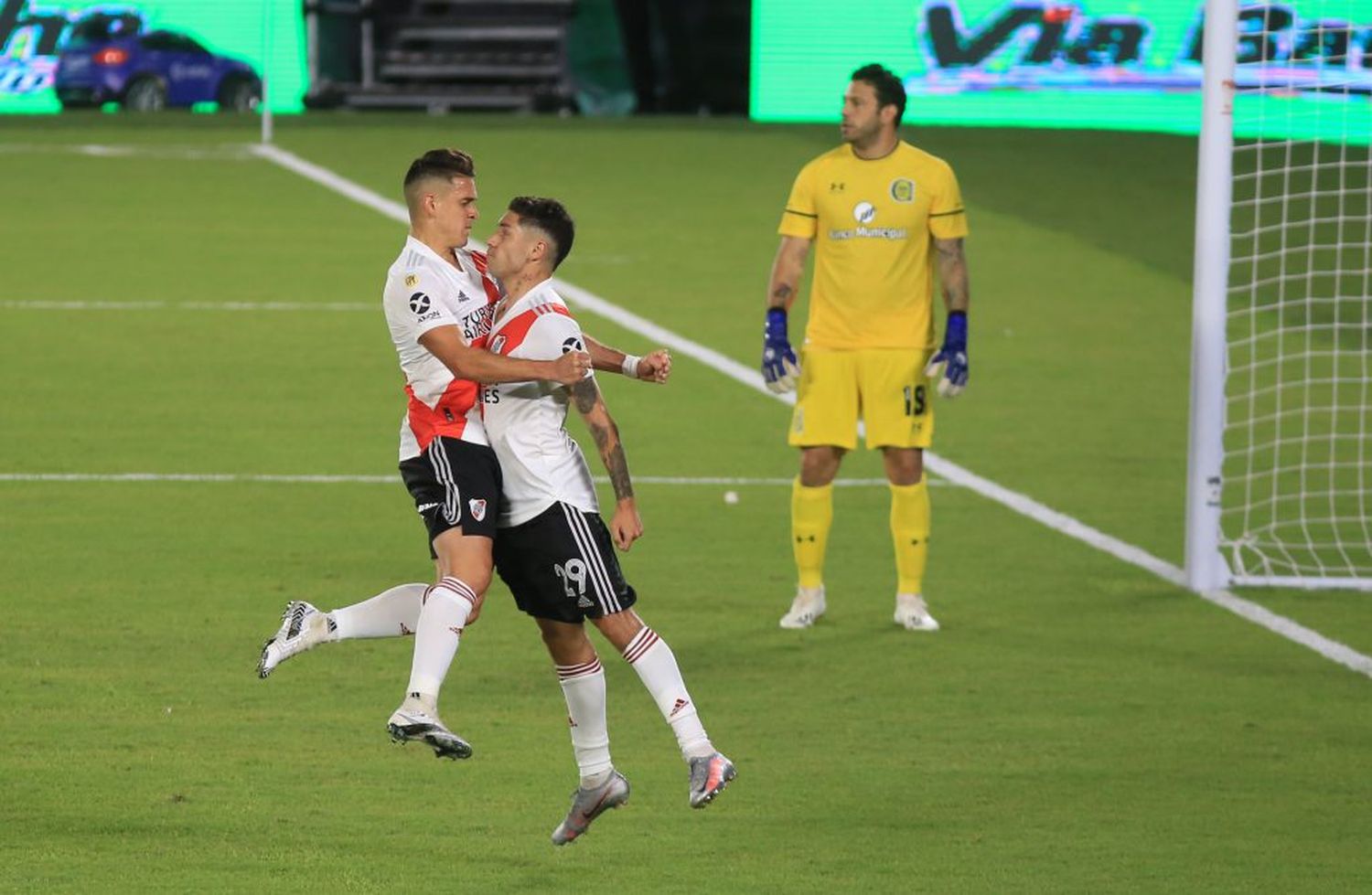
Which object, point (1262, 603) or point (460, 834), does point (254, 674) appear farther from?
point (1262, 603)

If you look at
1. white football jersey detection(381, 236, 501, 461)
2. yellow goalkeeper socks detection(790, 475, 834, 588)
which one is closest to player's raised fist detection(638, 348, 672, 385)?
white football jersey detection(381, 236, 501, 461)

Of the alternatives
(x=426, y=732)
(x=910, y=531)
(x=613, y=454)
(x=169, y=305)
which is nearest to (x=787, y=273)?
(x=910, y=531)

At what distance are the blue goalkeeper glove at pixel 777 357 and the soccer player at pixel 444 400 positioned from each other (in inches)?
123

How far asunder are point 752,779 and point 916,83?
34.0 metres

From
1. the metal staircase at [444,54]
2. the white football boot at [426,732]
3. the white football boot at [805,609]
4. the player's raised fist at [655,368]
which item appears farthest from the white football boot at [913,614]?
the metal staircase at [444,54]

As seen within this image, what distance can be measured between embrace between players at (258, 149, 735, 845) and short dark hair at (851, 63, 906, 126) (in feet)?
11.0

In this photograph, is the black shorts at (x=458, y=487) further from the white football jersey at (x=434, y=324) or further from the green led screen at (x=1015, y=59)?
the green led screen at (x=1015, y=59)

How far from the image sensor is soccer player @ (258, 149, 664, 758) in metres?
7.04

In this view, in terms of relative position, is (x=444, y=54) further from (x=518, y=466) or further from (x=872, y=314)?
(x=518, y=466)

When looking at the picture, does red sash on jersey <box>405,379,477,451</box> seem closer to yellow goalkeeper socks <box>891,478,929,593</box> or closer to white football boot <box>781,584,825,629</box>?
white football boot <box>781,584,825,629</box>

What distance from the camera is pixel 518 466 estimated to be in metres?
7.17

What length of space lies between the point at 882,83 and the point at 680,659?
2.47m

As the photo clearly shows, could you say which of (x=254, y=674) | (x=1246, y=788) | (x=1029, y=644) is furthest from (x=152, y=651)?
(x=1246, y=788)

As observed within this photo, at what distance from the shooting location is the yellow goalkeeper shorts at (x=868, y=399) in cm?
1058
